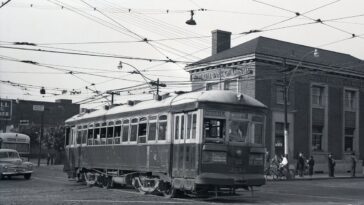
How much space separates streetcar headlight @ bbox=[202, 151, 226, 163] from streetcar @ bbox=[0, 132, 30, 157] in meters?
22.0

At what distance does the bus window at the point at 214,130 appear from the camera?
1595 cm

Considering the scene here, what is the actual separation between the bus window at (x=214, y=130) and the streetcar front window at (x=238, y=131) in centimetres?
24

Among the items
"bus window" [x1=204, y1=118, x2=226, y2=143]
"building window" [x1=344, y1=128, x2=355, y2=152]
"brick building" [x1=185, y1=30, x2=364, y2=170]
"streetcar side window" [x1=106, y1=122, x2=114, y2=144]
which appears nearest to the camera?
"bus window" [x1=204, y1=118, x2=226, y2=143]

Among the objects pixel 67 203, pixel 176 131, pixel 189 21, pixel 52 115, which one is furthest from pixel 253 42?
pixel 52 115

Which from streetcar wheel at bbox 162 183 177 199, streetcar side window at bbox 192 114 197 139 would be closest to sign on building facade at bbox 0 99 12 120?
streetcar wheel at bbox 162 183 177 199

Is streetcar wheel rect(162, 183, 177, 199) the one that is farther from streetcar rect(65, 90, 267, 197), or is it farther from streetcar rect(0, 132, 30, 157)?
streetcar rect(0, 132, 30, 157)

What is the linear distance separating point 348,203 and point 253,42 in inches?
1000

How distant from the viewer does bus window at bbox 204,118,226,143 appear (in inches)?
628

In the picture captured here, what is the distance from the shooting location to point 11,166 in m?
27.2

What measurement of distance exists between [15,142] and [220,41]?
16696mm

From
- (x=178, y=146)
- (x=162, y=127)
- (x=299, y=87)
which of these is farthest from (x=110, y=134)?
(x=299, y=87)

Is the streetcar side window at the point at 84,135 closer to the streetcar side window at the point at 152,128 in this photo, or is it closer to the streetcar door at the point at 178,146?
Answer: the streetcar side window at the point at 152,128

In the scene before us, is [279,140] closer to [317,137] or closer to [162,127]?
[317,137]

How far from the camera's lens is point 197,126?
52.1ft
